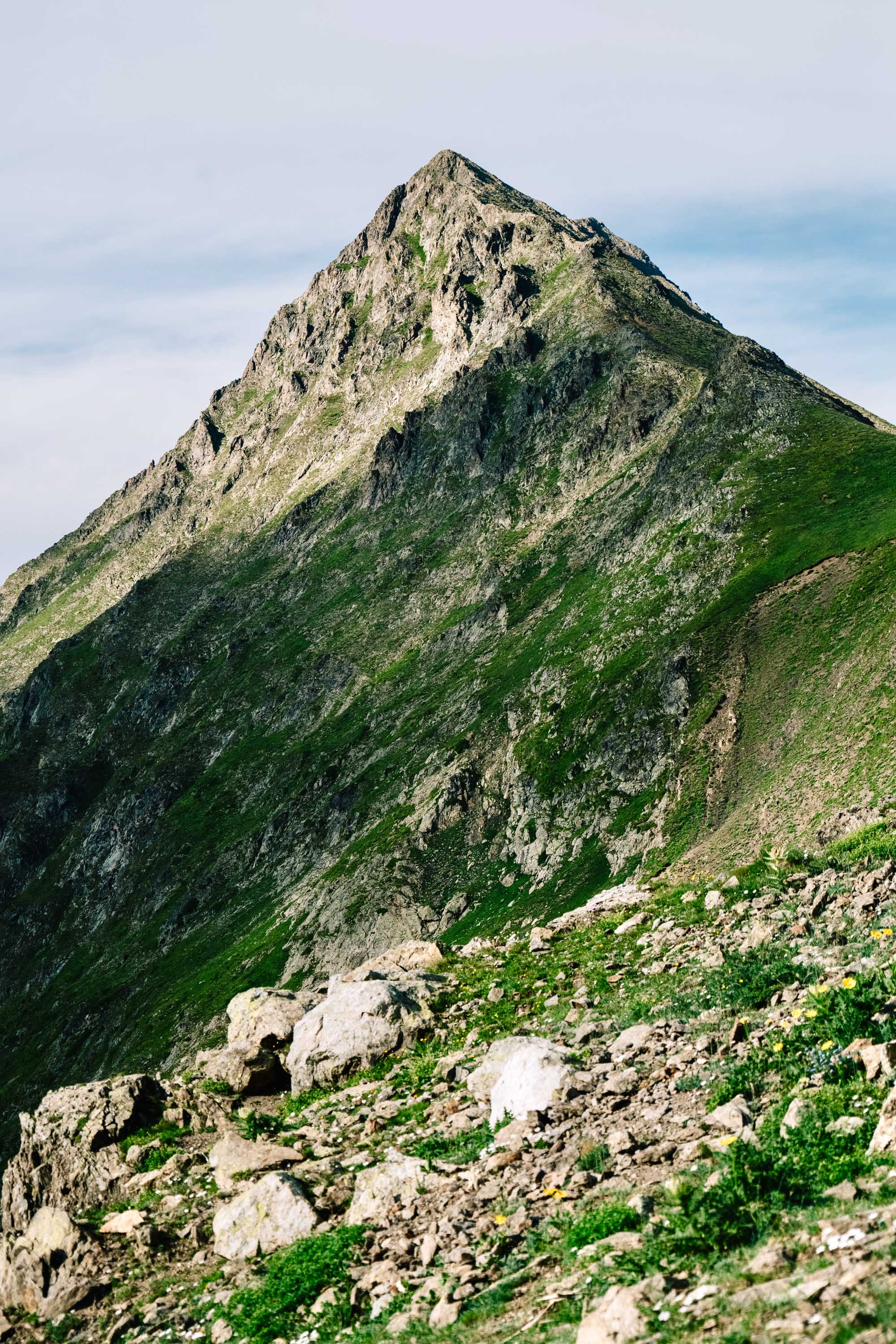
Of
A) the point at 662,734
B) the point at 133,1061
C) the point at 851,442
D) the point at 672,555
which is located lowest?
the point at 133,1061

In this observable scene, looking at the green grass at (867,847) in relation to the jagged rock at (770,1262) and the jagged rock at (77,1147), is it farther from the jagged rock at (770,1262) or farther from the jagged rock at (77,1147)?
the jagged rock at (77,1147)

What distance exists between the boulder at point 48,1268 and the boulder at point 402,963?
10.1 metres

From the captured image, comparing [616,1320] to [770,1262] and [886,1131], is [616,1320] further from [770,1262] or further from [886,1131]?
[886,1131]

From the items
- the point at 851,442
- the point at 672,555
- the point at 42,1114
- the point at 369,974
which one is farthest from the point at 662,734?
the point at 42,1114

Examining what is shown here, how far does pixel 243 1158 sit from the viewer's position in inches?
740

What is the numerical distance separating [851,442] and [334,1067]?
122820 millimetres

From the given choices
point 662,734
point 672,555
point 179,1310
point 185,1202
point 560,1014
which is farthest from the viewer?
point 672,555

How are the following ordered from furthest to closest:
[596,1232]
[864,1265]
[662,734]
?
[662,734], [596,1232], [864,1265]

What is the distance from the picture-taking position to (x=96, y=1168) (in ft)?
67.3

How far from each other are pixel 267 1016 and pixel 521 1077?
11388 millimetres

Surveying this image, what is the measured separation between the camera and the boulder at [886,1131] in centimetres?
1059

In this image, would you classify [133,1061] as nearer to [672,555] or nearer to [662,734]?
[662,734]

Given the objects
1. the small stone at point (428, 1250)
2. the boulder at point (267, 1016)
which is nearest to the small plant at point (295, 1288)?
the small stone at point (428, 1250)

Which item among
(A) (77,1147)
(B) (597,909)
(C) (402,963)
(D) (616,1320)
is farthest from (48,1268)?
(B) (597,909)
